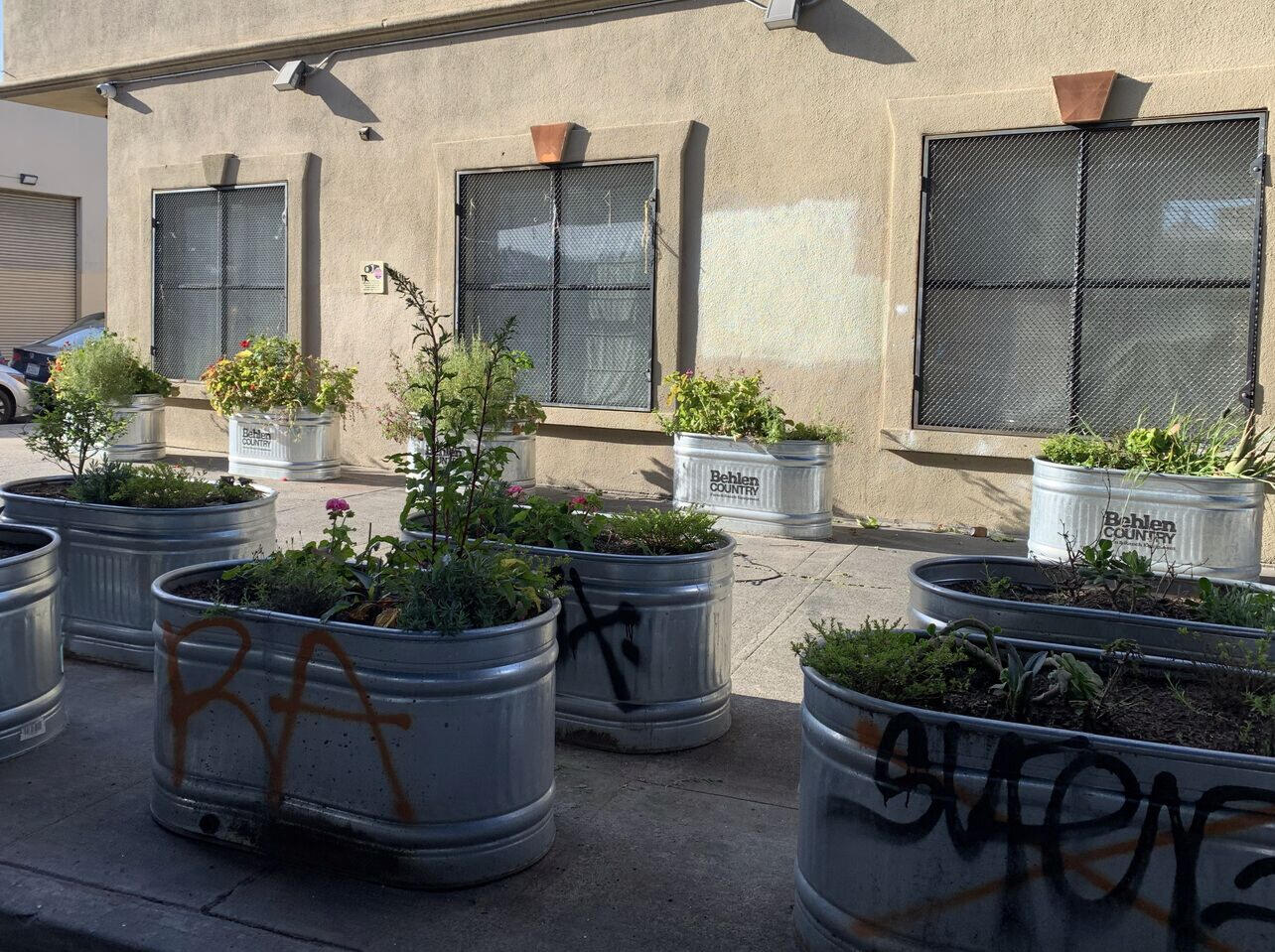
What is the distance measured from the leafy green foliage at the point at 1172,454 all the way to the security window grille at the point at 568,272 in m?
4.13

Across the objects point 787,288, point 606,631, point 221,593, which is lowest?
point 606,631

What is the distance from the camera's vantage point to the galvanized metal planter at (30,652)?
4.40m

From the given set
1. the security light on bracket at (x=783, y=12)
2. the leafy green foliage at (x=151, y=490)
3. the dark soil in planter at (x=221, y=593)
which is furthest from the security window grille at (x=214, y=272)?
the dark soil in planter at (x=221, y=593)

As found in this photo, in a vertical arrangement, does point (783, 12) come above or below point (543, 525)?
above

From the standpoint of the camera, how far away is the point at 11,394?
18203 mm

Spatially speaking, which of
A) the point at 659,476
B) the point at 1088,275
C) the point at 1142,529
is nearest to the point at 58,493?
the point at 659,476

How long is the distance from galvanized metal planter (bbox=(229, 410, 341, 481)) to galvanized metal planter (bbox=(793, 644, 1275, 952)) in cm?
943

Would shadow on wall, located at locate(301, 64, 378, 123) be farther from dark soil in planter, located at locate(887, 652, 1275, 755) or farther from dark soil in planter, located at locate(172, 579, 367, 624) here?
dark soil in planter, located at locate(887, 652, 1275, 755)

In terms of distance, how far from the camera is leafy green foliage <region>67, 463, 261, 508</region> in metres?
5.78

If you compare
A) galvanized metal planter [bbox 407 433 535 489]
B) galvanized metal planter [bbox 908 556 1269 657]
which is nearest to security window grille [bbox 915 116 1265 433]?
galvanized metal planter [bbox 407 433 535 489]

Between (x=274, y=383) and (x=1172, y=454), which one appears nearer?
(x=1172, y=454)

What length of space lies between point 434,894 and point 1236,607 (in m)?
2.92

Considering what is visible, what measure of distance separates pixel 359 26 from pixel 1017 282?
23.5ft

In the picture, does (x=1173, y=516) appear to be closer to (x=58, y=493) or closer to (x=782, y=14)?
(x=782, y=14)
